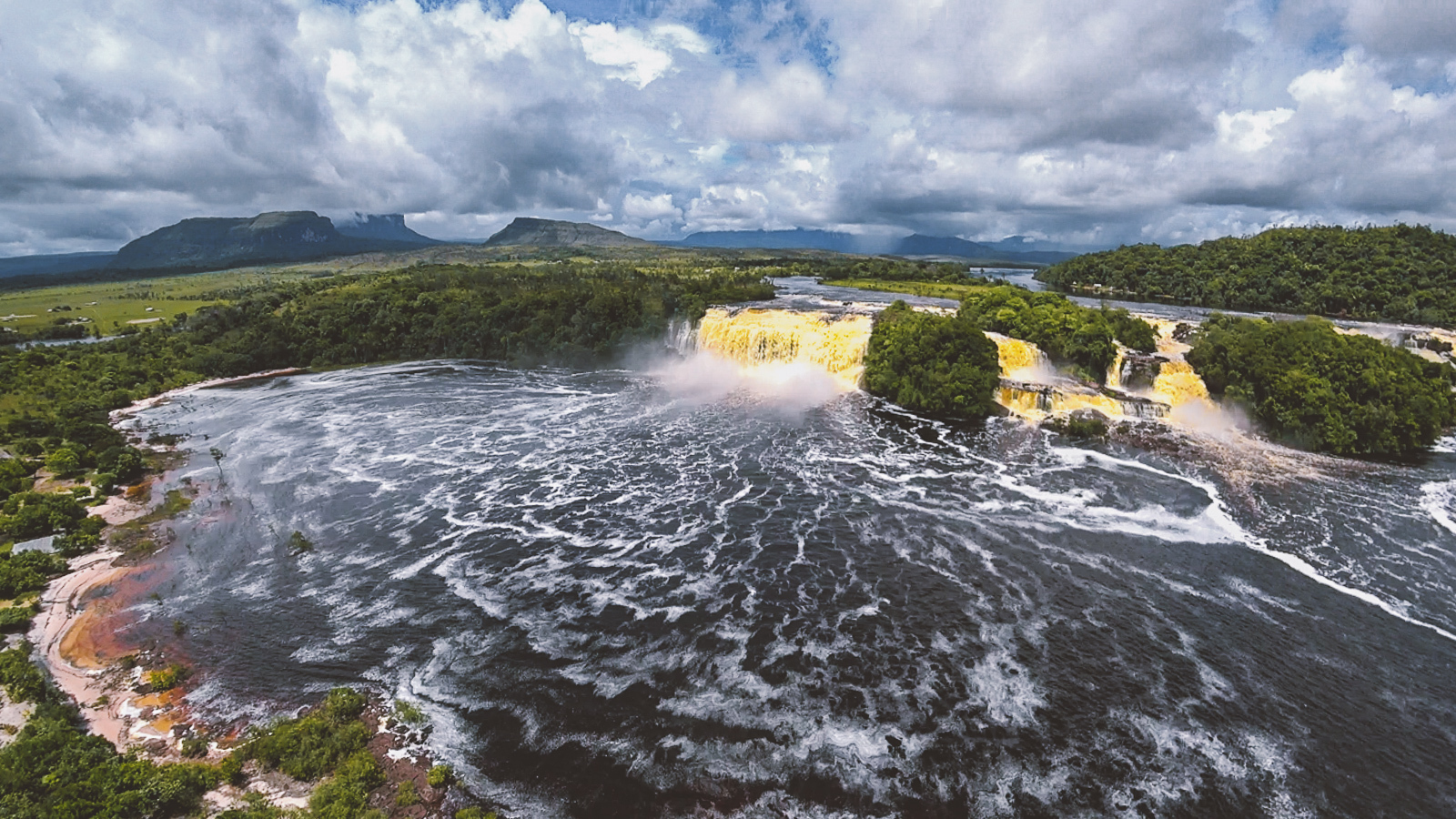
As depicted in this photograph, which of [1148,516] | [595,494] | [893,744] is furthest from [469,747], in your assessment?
[1148,516]

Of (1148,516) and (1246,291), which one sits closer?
(1148,516)

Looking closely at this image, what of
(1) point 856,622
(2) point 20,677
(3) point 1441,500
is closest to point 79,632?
(2) point 20,677

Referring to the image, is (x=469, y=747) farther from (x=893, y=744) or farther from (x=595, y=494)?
(x=595, y=494)

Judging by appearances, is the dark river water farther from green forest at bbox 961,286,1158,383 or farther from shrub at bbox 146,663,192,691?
green forest at bbox 961,286,1158,383

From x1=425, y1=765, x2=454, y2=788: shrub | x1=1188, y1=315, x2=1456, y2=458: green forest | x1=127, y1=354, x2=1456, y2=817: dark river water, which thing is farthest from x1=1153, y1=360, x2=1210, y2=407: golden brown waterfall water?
x1=425, y1=765, x2=454, y2=788: shrub

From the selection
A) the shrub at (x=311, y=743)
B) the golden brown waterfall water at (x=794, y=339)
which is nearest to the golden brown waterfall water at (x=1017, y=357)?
the golden brown waterfall water at (x=794, y=339)

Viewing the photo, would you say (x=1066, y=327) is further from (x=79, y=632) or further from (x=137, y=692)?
(x=79, y=632)
